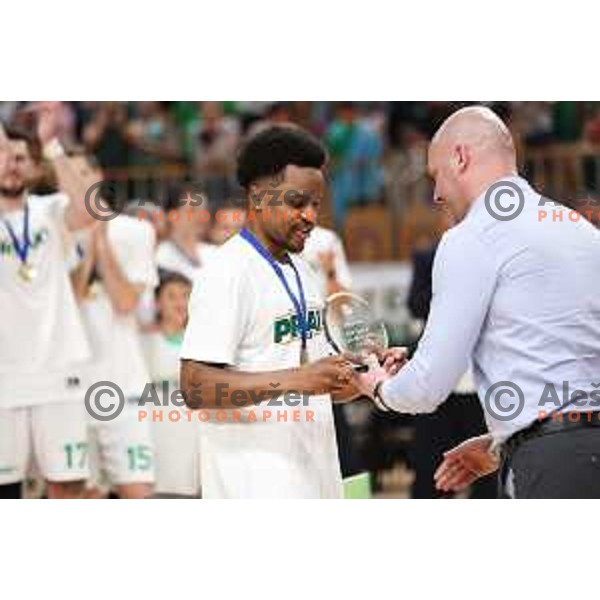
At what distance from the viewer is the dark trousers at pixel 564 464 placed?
5551mm

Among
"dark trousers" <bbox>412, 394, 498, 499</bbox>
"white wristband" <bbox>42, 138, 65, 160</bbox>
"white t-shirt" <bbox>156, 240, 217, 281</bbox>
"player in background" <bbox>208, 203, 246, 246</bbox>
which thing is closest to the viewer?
"dark trousers" <bbox>412, 394, 498, 499</bbox>

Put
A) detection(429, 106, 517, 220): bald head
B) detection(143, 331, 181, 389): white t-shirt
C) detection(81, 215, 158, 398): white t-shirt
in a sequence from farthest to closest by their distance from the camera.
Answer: detection(143, 331, 181, 389): white t-shirt
detection(81, 215, 158, 398): white t-shirt
detection(429, 106, 517, 220): bald head

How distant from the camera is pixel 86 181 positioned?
9695 millimetres

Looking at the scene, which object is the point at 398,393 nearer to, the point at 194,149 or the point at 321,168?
the point at 321,168

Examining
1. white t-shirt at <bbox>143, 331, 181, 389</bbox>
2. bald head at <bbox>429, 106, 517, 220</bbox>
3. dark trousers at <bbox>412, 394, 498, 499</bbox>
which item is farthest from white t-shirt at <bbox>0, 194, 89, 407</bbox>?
bald head at <bbox>429, 106, 517, 220</bbox>

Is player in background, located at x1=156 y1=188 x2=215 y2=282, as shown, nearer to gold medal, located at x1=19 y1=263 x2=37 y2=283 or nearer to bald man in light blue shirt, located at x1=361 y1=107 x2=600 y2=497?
gold medal, located at x1=19 y1=263 x2=37 y2=283

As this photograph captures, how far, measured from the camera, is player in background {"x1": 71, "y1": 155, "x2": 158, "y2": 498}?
954 cm

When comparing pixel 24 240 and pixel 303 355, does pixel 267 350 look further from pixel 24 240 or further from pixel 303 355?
pixel 24 240

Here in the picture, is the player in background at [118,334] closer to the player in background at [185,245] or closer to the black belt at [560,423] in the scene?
the player in background at [185,245]

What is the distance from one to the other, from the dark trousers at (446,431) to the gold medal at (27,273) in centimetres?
215

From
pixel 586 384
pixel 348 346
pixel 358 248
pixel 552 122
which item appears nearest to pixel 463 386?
pixel 348 346

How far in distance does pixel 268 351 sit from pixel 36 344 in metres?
3.02

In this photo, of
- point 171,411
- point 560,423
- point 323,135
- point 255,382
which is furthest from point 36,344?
point 323,135

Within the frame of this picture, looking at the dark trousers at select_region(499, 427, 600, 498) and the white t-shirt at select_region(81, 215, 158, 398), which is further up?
the white t-shirt at select_region(81, 215, 158, 398)
